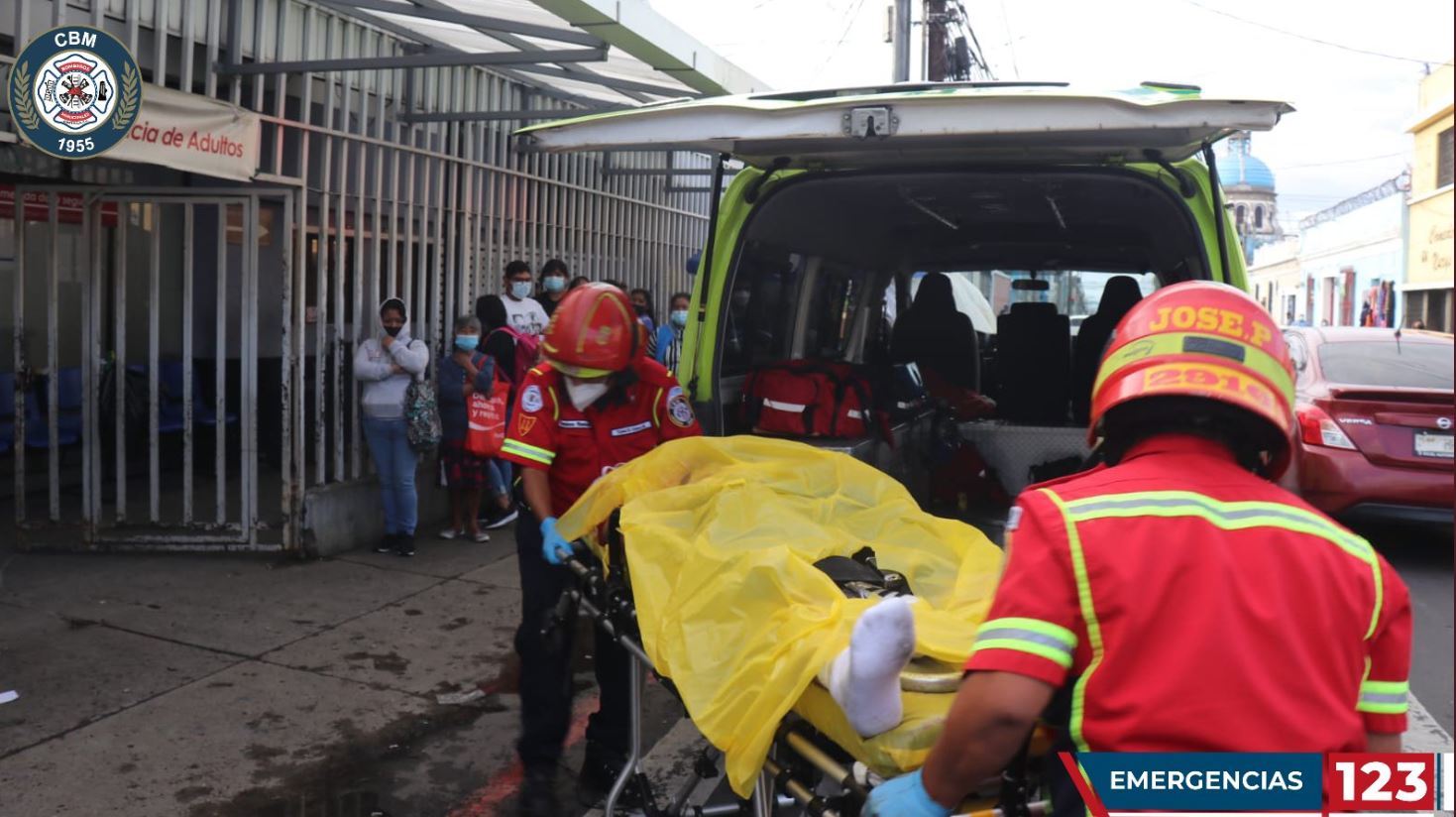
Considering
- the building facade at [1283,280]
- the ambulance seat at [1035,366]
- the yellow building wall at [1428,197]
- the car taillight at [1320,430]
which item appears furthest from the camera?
the building facade at [1283,280]

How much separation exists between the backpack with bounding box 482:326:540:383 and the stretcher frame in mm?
4008

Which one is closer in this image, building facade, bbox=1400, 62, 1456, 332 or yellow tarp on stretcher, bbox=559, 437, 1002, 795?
yellow tarp on stretcher, bbox=559, 437, 1002, 795

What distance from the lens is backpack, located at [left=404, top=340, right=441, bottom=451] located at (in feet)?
26.0

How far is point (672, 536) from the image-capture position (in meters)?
3.20

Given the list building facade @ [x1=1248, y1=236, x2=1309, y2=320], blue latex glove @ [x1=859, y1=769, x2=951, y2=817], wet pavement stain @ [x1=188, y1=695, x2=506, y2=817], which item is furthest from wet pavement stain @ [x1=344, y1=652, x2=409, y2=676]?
building facade @ [x1=1248, y1=236, x2=1309, y2=320]

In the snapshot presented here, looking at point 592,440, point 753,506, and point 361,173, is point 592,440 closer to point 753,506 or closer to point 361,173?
point 753,506

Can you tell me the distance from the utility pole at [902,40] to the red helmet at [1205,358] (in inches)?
592

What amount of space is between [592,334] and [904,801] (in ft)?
8.11

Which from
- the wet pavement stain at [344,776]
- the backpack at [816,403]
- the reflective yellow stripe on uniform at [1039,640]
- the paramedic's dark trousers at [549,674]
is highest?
the backpack at [816,403]


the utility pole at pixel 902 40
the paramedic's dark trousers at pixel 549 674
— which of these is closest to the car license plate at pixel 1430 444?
the paramedic's dark trousers at pixel 549 674

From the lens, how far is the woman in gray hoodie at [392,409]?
7.85m

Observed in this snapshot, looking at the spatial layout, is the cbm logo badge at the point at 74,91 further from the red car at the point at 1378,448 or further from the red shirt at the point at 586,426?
the red car at the point at 1378,448

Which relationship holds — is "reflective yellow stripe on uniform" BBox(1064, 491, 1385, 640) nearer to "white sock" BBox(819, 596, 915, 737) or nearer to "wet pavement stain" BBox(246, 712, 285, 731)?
"white sock" BBox(819, 596, 915, 737)

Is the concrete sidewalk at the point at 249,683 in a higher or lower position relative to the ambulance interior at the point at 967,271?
lower
